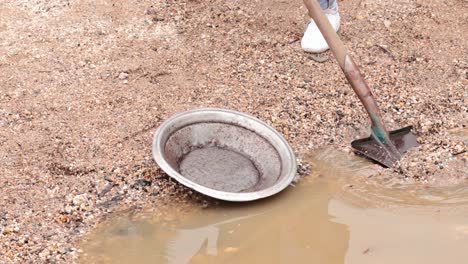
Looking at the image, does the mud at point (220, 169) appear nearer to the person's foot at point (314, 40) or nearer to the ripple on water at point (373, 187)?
the ripple on water at point (373, 187)

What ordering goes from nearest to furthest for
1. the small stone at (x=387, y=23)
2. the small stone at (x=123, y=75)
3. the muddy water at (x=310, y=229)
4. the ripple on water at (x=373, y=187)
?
the muddy water at (x=310, y=229)
the ripple on water at (x=373, y=187)
the small stone at (x=123, y=75)
the small stone at (x=387, y=23)

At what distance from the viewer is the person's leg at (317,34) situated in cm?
454

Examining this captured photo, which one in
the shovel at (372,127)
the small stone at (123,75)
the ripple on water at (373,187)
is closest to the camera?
the ripple on water at (373,187)

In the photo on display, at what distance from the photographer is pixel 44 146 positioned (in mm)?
3729

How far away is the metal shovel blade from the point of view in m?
3.62

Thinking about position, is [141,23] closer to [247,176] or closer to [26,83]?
[26,83]

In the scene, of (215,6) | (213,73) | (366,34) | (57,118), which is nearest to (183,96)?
(213,73)

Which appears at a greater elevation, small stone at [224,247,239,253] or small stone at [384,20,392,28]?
small stone at [384,20,392,28]

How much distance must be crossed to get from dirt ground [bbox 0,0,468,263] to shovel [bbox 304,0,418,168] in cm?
8

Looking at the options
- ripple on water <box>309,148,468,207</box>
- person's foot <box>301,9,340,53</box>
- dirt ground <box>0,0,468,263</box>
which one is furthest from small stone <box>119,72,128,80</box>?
ripple on water <box>309,148,468,207</box>

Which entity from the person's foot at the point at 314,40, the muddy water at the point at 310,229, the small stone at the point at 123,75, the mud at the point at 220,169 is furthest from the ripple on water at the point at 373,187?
the small stone at the point at 123,75

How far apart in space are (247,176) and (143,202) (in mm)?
604

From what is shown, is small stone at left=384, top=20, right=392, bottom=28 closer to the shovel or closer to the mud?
the shovel

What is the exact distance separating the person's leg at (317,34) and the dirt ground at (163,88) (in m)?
0.07
